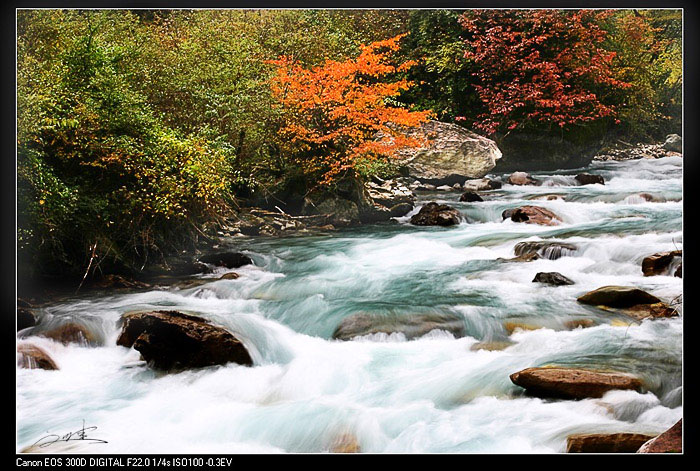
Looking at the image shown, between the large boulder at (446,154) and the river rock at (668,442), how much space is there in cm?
176

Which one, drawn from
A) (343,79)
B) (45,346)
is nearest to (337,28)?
(343,79)

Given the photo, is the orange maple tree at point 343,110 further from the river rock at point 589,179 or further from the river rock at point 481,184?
the river rock at point 589,179

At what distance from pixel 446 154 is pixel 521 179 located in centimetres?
49

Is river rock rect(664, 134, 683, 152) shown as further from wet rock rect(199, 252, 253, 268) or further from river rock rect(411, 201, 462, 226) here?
wet rock rect(199, 252, 253, 268)

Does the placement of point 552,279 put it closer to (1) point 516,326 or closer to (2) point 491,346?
(1) point 516,326

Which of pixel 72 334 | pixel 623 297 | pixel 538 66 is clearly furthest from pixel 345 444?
pixel 538 66

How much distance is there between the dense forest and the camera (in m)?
3.65

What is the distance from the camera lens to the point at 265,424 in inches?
134

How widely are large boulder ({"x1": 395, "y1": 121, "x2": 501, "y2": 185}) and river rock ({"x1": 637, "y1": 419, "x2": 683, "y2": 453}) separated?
176 cm

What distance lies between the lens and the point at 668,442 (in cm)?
351

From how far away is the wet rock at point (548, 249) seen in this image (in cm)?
383

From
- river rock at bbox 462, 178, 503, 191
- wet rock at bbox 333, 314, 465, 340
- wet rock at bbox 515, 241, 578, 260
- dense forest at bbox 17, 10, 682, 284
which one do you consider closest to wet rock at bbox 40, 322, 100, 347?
dense forest at bbox 17, 10, 682, 284
